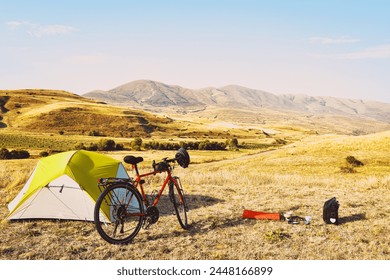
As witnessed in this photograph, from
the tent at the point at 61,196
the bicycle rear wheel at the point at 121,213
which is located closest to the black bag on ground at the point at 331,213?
the bicycle rear wheel at the point at 121,213

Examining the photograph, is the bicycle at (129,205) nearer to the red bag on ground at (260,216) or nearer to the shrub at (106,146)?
the red bag on ground at (260,216)

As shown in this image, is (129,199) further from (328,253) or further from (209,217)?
(328,253)

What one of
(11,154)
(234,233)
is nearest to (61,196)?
(234,233)

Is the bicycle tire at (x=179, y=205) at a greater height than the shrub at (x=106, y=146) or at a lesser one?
greater

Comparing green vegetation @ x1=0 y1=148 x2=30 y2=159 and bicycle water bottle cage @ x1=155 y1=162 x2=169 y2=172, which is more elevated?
bicycle water bottle cage @ x1=155 y1=162 x2=169 y2=172

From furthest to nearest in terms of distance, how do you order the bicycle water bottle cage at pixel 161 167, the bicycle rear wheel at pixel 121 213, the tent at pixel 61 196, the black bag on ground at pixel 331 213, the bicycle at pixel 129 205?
1. the tent at pixel 61 196
2. the black bag on ground at pixel 331 213
3. the bicycle water bottle cage at pixel 161 167
4. the bicycle at pixel 129 205
5. the bicycle rear wheel at pixel 121 213

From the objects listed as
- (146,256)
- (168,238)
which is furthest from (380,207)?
(146,256)

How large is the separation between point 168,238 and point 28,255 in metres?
3.39

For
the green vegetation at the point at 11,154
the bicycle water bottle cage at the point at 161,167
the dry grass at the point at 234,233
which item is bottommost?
the green vegetation at the point at 11,154

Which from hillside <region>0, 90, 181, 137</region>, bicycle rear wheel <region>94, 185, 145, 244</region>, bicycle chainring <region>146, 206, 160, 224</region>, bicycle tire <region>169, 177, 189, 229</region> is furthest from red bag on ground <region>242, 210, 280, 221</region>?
hillside <region>0, 90, 181, 137</region>

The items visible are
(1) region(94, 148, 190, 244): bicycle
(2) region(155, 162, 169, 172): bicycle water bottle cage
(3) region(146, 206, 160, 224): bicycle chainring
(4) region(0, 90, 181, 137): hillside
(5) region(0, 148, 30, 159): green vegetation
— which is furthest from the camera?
(4) region(0, 90, 181, 137): hillside

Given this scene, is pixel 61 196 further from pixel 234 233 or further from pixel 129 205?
pixel 234 233

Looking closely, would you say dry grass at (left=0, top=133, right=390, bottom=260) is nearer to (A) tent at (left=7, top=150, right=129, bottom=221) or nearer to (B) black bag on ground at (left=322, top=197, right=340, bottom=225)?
(B) black bag on ground at (left=322, top=197, right=340, bottom=225)

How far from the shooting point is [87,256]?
25.6 feet
